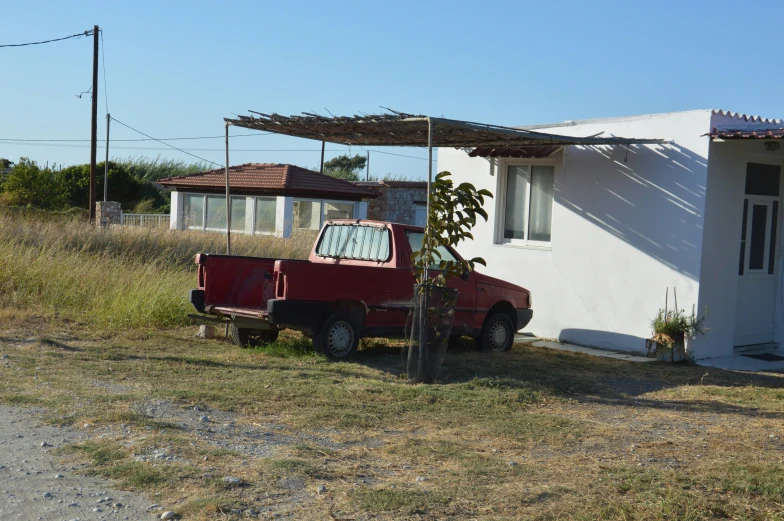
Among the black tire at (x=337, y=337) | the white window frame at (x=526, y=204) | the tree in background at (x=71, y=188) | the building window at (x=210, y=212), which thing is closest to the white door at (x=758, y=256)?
the white window frame at (x=526, y=204)

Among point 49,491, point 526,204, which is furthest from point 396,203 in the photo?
point 49,491

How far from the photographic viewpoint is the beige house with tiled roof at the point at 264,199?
34.5 meters

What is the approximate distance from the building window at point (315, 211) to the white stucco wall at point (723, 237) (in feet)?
79.1

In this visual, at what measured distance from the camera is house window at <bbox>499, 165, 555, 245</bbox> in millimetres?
13836

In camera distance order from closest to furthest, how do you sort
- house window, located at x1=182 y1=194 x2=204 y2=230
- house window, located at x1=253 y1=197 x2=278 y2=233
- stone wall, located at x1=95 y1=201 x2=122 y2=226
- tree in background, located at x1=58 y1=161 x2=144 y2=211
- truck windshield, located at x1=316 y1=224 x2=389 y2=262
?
1. truck windshield, located at x1=316 y1=224 x2=389 y2=262
2. stone wall, located at x1=95 y1=201 x2=122 y2=226
3. house window, located at x1=253 y1=197 x2=278 y2=233
4. house window, located at x1=182 y1=194 x2=204 y2=230
5. tree in background, located at x1=58 y1=161 x2=144 y2=211

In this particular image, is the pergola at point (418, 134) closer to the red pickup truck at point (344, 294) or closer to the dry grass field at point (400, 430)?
the red pickup truck at point (344, 294)

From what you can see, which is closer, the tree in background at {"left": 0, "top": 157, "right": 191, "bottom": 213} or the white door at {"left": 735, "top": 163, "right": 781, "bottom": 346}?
the white door at {"left": 735, "top": 163, "right": 781, "bottom": 346}

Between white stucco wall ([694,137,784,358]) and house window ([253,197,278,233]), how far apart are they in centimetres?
2431

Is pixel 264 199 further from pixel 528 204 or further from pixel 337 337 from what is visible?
pixel 337 337

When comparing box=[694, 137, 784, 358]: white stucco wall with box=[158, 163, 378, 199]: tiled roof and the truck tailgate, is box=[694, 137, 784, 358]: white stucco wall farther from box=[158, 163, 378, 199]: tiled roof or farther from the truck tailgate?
box=[158, 163, 378, 199]: tiled roof

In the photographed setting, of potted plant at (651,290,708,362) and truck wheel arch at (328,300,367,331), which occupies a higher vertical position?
truck wheel arch at (328,300,367,331)

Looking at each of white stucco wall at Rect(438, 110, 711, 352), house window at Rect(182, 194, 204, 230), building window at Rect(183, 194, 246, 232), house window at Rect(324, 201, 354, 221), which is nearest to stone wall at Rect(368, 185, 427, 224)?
house window at Rect(324, 201, 354, 221)

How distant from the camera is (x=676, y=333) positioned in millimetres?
11750

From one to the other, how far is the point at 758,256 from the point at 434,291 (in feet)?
20.3
